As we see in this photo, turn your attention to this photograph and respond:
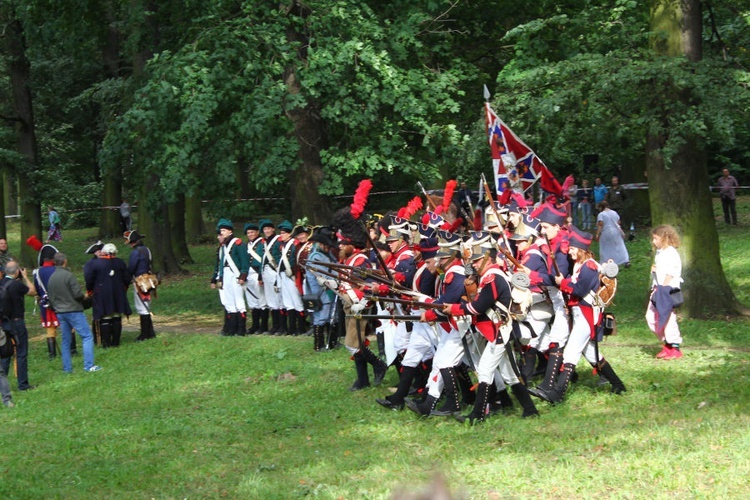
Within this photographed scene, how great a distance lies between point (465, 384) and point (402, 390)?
736 mm

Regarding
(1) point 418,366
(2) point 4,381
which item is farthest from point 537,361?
(2) point 4,381

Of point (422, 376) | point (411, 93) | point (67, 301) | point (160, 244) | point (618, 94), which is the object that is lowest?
point (422, 376)

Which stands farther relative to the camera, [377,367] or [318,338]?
[318,338]

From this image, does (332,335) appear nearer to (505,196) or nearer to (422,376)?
(505,196)

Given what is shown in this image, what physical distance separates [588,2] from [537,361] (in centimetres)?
813

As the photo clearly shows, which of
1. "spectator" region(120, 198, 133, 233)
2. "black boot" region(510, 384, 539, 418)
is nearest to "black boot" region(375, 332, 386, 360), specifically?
"black boot" region(510, 384, 539, 418)

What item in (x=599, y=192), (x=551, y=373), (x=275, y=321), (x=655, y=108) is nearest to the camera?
(x=551, y=373)

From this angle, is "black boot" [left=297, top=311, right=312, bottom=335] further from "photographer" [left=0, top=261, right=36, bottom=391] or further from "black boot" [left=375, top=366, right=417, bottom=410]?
"black boot" [left=375, top=366, right=417, bottom=410]

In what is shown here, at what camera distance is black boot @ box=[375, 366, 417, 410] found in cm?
1196

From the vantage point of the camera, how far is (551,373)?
11570 millimetres

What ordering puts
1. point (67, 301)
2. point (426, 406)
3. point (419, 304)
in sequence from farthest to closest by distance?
point (67, 301) < point (426, 406) < point (419, 304)

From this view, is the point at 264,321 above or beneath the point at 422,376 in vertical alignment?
above

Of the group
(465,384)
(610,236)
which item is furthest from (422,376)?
(610,236)

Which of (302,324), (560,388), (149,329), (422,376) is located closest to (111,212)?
(149,329)
